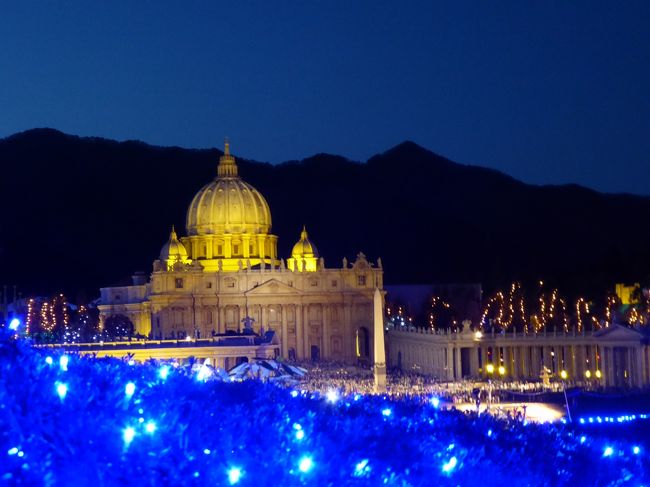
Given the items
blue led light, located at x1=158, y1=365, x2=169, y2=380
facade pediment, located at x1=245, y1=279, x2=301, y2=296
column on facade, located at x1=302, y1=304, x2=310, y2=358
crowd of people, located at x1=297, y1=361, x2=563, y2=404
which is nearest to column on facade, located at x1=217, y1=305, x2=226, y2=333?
facade pediment, located at x1=245, y1=279, x2=301, y2=296

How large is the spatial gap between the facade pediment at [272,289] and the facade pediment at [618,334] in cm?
5217

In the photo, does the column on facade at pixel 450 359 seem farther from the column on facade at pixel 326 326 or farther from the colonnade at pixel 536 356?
the column on facade at pixel 326 326

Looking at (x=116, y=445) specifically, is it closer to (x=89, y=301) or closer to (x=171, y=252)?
(x=171, y=252)

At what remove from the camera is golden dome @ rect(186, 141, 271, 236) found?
15938 centimetres

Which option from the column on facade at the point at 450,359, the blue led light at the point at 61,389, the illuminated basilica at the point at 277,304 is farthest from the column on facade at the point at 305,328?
the blue led light at the point at 61,389

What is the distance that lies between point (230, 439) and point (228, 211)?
129m

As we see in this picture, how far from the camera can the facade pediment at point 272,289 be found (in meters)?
146

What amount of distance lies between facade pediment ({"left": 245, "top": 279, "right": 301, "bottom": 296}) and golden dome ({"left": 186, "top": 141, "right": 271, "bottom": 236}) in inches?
545

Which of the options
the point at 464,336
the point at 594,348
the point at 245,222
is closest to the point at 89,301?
the point at 245,222

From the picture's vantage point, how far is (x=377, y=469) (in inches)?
1323

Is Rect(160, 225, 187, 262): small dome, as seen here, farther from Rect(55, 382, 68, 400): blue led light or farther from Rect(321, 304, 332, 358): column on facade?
Rect(55, 382, 68, 400): blue led light

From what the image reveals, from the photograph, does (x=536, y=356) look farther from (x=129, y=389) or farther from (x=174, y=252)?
(x=129, y=389)

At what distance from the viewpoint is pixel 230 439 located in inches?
1232

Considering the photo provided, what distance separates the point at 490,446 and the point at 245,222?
120 meters
